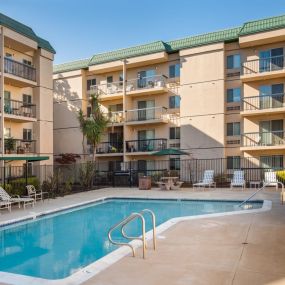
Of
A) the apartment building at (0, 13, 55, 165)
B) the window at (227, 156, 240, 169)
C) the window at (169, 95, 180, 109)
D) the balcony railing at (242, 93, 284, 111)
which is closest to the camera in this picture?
the apartment building at (0, 13, 55, 165)

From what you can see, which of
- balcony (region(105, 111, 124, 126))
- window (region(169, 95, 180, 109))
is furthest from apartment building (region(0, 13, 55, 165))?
window (region(169, 95, 180, 109))

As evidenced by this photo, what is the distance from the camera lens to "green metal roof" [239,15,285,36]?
22.4m

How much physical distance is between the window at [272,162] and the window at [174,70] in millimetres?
9924

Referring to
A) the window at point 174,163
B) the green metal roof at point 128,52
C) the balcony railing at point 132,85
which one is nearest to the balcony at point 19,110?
the balcony railing at point 132,85

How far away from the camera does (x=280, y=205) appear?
12.1 meters

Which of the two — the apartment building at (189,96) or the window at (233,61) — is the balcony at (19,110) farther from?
the window at (233,61)

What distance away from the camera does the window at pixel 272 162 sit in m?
22.9

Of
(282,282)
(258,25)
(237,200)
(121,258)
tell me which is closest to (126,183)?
(237,200)

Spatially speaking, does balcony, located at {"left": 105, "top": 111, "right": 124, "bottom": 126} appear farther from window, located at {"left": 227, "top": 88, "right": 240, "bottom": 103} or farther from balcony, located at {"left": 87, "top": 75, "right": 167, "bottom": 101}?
window, located at {"left": 227, "top": 88, "right": 240, "bottom": 103}

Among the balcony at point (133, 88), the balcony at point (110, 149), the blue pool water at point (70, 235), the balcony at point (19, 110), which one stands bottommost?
the blue pool water at point (70, 235)

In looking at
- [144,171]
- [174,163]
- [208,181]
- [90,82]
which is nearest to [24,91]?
[90,82]

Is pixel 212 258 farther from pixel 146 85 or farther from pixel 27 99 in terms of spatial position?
pixel 146 85

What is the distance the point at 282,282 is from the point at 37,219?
378 inches

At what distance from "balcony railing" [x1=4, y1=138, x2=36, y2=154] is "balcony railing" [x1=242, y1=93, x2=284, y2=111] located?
16448 mm
